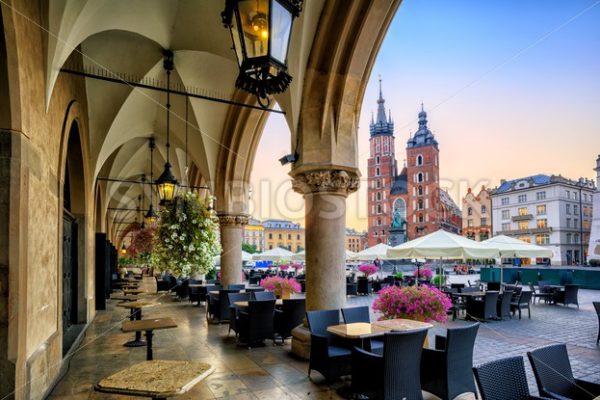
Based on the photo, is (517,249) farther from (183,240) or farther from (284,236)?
(284,236)

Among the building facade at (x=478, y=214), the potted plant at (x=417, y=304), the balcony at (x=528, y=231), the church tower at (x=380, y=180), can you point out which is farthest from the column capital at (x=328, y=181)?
the church tower at (x=380, y=180)

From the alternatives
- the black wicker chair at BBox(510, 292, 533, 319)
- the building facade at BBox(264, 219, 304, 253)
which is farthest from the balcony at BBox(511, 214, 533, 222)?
the black wicker chair at BBox(510, 292, 533, 319)

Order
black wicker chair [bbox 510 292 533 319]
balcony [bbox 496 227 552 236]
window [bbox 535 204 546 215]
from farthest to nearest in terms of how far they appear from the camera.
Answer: window [bbox 535 204 546 215], balcony [bbox 496 227 552 236], black wicker chair [bbox 510 292 533 319]

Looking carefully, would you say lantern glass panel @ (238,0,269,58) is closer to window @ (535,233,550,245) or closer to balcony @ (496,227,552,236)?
balcony @ (496,227,552,236)

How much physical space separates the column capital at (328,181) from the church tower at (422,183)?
65.5 m

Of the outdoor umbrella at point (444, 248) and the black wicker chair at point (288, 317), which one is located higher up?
the outdoor umbrella at point (444, 248)

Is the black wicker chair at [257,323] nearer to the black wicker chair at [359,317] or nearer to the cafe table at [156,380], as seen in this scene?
the black wicker chair at [359,317]

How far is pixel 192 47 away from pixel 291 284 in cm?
586

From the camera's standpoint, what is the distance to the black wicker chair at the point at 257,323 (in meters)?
7.00

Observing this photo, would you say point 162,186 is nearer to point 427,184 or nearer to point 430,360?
point 430,360

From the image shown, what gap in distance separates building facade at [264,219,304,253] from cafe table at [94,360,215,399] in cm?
8536

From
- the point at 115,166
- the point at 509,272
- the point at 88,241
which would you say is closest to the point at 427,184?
the point at 509,272

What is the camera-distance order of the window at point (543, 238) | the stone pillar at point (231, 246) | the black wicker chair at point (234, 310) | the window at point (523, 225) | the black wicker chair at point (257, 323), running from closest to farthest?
the black wicker chair at point (257, 323), the black wicker chair at point (234, 310), the stone pillar at point (231, 246), the window at point (543, 238), the window at point (523, 225)

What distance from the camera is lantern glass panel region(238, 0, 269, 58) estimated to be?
99.2 inches
